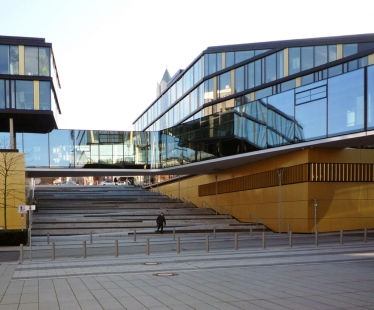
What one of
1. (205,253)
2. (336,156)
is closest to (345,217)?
(336,156)

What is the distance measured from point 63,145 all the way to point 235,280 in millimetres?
32160

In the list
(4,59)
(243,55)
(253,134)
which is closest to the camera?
(253,134)

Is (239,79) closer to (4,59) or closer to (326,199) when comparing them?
(326,199)

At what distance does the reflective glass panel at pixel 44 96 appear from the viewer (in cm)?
3569

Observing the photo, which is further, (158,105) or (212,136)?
(158,105)

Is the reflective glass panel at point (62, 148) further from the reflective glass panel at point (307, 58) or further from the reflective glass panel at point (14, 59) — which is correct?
the reflective glass panel at point (307, 58)

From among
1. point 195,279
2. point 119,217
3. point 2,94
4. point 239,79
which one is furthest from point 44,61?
point 195,279

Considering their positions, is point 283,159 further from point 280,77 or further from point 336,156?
point 280,77

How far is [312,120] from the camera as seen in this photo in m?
27.6

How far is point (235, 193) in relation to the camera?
39.7 m

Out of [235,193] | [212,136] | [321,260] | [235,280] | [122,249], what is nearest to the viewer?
[235,280]

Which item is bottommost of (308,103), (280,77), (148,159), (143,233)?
(143,233)

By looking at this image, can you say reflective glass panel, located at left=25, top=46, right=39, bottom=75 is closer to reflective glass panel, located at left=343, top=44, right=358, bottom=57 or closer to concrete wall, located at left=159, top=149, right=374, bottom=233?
concrete wall, located at left=159, top=149, right=374, bottom=233

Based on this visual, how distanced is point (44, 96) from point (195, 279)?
26883mm
